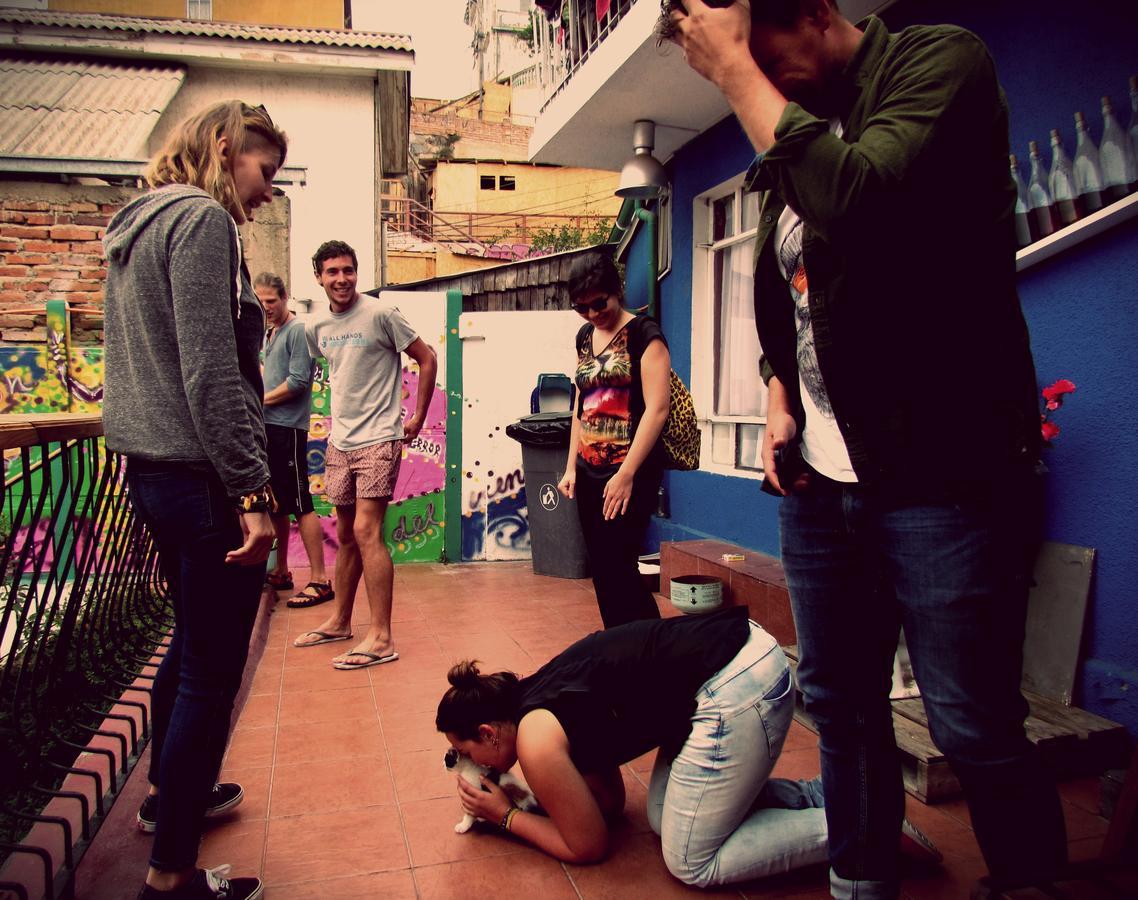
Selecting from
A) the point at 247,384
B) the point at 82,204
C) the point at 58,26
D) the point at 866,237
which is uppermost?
the point at 58,26

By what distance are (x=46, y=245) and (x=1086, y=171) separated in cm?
915

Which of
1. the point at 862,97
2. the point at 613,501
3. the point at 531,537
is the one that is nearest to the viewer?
the point at 862,97

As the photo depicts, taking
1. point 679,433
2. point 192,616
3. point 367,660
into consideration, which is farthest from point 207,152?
point 367,660

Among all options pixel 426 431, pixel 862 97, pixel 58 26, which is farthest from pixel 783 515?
pixel 58 26

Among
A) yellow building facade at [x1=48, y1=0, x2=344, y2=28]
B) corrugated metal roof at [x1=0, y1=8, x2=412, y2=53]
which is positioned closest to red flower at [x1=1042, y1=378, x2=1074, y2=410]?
corrugated metal roof at [x1=0, y1=8, x2=412, y2=53]

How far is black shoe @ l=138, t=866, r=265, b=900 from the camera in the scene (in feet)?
6.57

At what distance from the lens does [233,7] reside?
1519 centimetres

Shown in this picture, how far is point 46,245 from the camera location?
8.56 m

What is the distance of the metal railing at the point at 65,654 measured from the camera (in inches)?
85.6

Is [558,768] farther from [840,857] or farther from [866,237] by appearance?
[866,237]

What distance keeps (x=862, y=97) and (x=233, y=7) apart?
16.9 metres

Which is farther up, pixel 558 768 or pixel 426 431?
pixel 426 431

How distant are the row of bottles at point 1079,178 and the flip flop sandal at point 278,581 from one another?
16.6 ft

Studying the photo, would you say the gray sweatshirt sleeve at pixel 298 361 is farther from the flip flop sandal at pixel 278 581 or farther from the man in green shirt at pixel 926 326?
the man in green shirt at pixel 926 326
